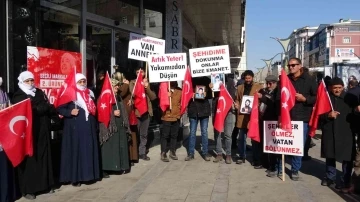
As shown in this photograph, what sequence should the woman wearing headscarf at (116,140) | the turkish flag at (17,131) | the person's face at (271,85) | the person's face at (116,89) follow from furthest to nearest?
the person's face at (271,85), the person's face at (116,89), the woman wearing headscarf at (116,140), the turkish flag at (17,131)

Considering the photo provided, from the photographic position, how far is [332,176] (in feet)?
20.5

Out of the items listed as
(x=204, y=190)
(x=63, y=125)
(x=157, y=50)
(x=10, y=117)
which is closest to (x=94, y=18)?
(x=157, y=50)

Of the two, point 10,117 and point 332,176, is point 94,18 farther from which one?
point 332,176

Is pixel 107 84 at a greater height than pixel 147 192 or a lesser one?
greater

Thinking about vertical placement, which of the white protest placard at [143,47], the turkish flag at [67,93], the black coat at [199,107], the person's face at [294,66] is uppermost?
the white protest placard at [143,47]

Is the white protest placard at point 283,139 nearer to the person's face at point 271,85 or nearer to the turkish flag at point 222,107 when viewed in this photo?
the person's face at point 271,85

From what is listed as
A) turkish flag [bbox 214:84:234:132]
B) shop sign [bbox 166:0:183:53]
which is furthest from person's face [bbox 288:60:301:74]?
shop sign [bbox 166:0:183:53]

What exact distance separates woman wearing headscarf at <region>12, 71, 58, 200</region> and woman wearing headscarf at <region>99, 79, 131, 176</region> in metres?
1.06

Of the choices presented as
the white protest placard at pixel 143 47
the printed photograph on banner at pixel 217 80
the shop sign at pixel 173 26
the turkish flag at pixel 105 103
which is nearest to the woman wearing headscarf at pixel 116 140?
the turkish flag at pixel 105 103

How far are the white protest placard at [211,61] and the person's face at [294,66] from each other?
1.62m

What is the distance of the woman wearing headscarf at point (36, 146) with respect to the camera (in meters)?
5.61

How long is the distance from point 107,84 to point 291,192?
3.30m

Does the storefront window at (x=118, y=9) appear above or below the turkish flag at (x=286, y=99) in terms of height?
above

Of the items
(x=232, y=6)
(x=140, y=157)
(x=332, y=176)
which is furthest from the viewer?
(x=232, y=6)
